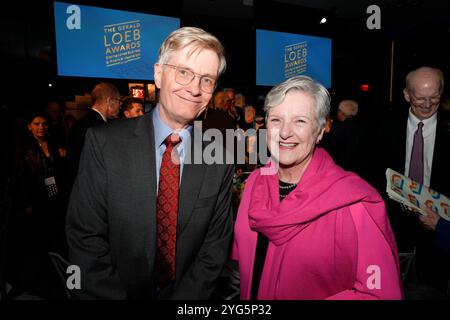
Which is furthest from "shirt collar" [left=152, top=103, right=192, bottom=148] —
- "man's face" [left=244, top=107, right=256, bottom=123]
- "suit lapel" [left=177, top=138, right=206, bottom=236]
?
"man's face" [left=244, top=107, right=256, bottom=123]

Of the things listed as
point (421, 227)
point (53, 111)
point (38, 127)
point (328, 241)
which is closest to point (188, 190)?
point (328, 241)

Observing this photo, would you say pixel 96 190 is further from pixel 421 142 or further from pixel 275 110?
pixel 421 142

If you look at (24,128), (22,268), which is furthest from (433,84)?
(22,268)

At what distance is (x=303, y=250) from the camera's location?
48.8 inches

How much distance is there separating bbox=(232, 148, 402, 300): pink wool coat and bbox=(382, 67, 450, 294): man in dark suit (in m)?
1.05

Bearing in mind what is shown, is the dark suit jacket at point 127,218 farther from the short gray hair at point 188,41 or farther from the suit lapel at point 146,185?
the short gray hair at point 188,41

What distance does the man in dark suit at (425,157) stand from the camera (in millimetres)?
2090

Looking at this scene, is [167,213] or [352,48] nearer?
[167,213]

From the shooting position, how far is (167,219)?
1261 millimetres

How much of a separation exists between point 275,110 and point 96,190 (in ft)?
2.56

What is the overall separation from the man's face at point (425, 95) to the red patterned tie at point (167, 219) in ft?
5.74

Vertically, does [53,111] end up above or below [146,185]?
above

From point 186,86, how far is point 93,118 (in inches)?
78.6

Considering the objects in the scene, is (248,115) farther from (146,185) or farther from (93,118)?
(146,185)
